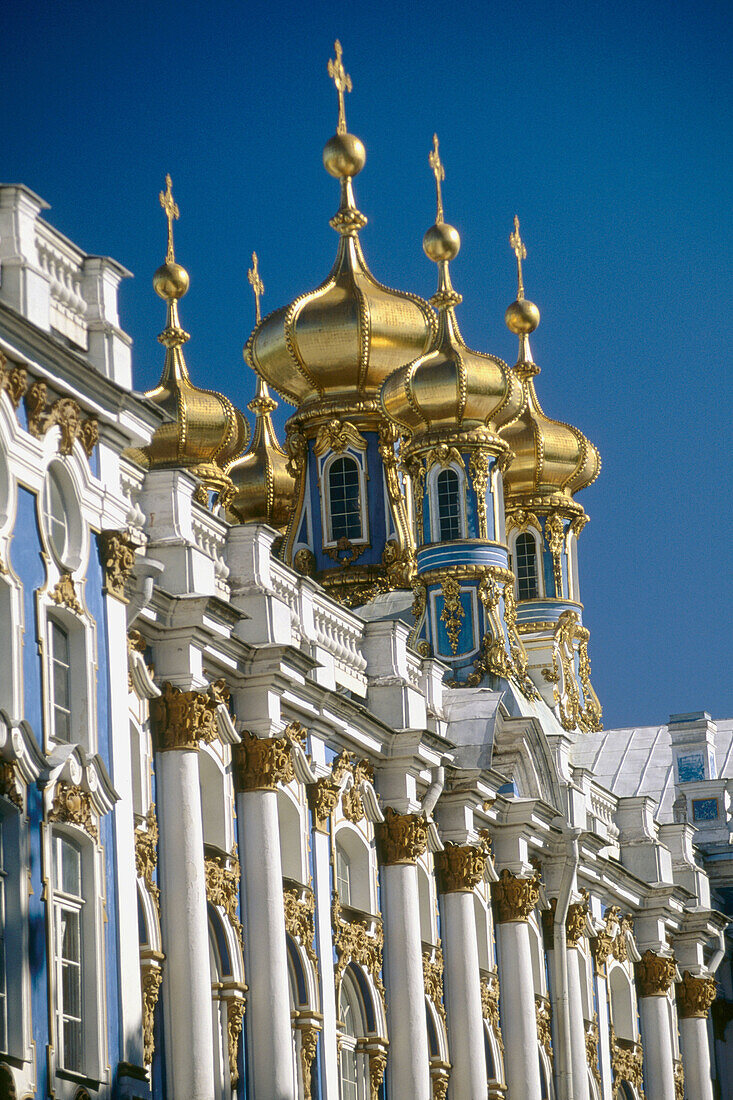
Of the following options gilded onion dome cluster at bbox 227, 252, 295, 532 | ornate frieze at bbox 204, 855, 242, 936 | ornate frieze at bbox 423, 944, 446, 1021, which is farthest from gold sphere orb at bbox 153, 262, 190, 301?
ornate frieze at bbox 204, 855, 242, 936

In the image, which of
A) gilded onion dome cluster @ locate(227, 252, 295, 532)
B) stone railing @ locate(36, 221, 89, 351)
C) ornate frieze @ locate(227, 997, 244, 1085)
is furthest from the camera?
gilded onion dome cluster @ locate(227, 252, 295, 532)

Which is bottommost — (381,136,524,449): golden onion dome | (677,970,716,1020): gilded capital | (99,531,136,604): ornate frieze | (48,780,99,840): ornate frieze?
(48,780,99,840): ornate frieze

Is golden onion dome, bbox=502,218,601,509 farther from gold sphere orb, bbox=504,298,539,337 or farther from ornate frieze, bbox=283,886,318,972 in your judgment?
ornate frieze, bbox=283,886,318,972

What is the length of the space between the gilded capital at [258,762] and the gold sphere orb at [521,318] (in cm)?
3002

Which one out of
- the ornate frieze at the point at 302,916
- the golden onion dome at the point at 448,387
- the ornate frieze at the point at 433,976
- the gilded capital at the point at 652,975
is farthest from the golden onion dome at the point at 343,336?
the ornate frieze at the point at 302,916

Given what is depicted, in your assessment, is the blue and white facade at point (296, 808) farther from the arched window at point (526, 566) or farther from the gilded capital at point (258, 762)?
the arched window at point (526, 566)

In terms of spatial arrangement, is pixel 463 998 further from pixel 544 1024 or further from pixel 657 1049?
pixel 657 1049

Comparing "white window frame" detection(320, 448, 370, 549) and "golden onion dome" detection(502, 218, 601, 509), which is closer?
"white window frame" detection(320, 448, 370, 549)

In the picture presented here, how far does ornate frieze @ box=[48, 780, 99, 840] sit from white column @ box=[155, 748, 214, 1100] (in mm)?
3566

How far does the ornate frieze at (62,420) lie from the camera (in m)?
22.5

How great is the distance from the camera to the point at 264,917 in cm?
2764

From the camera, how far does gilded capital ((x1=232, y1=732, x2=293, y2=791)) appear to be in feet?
92.6

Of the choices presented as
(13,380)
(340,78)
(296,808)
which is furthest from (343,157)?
(13,380)

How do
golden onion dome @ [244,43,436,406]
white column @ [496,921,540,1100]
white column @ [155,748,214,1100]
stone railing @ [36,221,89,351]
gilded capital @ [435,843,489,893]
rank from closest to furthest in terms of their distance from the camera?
stone railing @ [36,221,89,351] → white column @ [155,748,214,1100] → gilded capital @ [435,843,489,893] → white column @ [496,921,540,1100] → golden onion dome @ [244,43,436,406]
